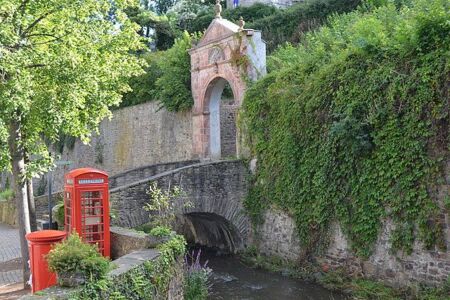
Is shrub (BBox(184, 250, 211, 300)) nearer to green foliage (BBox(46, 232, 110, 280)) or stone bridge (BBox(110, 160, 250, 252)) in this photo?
stone bridge (BBox(110, 160, 250, 252))

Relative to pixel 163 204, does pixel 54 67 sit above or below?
above

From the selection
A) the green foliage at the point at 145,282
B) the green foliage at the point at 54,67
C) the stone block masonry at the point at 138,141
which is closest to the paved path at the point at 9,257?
the green foliage at the point at 54,67

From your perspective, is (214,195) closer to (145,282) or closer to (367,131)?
(367,131)

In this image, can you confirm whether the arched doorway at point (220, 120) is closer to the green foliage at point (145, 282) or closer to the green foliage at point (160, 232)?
the green foliage at point (160, 232)

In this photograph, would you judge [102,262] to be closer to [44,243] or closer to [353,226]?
[44,243]

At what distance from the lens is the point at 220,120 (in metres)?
19.3

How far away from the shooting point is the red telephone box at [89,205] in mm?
8133

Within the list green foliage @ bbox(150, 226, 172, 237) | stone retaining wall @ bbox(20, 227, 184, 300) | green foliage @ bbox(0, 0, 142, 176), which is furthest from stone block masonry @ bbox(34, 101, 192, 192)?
green foliage @ bbox(150, 226, 172, 237)

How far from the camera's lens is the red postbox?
713 centimetres

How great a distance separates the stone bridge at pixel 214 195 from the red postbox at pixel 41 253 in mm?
4311

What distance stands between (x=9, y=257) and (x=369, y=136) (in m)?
9.49

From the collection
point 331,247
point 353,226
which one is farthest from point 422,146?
point 331,247

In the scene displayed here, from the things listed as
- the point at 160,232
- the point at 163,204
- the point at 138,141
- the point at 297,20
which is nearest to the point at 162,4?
the point at 297,20

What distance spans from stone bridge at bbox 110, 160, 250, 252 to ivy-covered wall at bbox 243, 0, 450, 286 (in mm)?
1155
